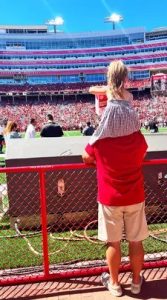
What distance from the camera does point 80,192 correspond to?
5.51 meters

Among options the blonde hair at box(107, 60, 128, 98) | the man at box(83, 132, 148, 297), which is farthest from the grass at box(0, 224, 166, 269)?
the blonde hair at box(107, 60, 128, 98)

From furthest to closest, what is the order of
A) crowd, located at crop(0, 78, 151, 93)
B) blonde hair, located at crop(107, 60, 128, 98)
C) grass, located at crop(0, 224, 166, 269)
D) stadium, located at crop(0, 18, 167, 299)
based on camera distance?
crowd, located at crop(0, 78, 151, 93) → grass, located at crop(0, 224, 166, 269) → stadium, located at crop(0, 18, 167, 299) → blonde hair, located at crop(107, 60, 128, 98)

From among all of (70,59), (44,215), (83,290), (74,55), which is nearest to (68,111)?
(70,59)

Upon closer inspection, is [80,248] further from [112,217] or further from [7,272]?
[112,217]

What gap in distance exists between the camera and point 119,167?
320 cm

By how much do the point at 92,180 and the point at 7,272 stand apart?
5.91 feet

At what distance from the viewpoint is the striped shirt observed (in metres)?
3.13

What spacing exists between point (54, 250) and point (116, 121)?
2.23 metres

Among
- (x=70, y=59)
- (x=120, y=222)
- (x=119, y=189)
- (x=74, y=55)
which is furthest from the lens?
(x=74, y=55)

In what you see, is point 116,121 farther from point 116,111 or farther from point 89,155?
point 89,155

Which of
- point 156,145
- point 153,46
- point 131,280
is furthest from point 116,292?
point 153,46

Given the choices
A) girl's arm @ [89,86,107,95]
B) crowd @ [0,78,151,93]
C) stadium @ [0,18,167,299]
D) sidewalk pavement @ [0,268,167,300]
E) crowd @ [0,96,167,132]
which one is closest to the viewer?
girl's arm @ [89,86,107,95]

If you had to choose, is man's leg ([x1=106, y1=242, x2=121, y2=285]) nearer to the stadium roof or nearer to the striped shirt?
the striped shirt

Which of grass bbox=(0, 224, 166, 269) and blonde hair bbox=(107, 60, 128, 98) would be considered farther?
grass bbox=(0, 224, 166, 269)
